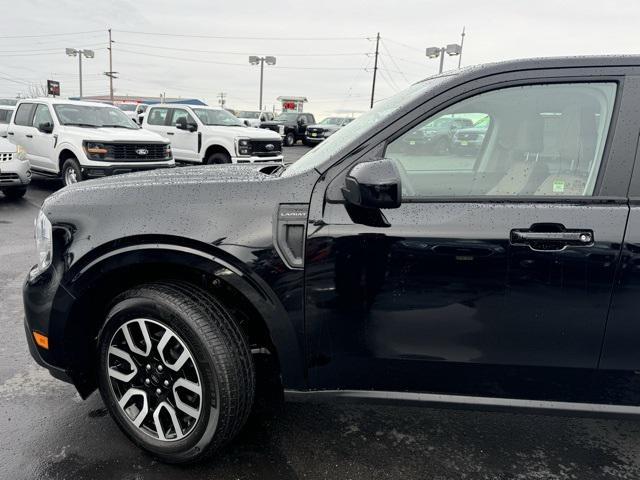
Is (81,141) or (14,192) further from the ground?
(81,141)

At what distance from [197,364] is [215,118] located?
11.1 metres

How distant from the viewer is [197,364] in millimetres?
2092

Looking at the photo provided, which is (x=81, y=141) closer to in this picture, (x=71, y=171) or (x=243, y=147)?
(x=71, y=171)

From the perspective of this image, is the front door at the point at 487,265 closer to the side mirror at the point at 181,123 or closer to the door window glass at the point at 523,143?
the door window glass at the point at 523,143

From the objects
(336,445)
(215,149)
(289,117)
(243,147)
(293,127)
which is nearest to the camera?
(336,445)

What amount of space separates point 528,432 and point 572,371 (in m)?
0.80

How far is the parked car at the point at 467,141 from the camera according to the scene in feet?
7.38

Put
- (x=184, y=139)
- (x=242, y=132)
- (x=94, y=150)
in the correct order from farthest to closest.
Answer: (x=184, y=139) → (x=242, y=132) → (x=94, y=150)

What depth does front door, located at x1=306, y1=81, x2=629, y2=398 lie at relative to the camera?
1.90 metres

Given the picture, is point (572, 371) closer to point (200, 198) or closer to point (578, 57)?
point (578, 57)

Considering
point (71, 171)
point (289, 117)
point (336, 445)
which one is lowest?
point (336, 445)

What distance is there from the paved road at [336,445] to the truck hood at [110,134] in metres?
7.09

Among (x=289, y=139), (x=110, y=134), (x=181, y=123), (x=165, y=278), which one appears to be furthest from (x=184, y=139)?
(x=289, y=139)

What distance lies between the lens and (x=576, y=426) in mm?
2668
